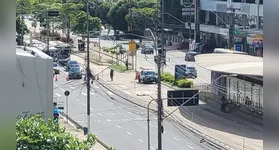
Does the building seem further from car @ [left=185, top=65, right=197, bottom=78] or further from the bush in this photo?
car @ [left=185, top=65, right=197, bottom=78]

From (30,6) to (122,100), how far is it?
7663mm

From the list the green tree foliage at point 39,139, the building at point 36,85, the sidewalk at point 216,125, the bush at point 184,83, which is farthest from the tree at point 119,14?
the green tree foliage at point 39,139

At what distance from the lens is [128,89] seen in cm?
1068

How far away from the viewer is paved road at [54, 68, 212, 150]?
6895mm

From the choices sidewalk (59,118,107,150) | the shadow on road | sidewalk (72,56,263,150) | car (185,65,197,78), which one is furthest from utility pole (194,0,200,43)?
sidewalk (59,118,107,150)

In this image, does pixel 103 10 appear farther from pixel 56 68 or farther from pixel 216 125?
pixel 216 125

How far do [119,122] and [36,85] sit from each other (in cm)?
268

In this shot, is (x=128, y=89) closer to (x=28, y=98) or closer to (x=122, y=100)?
(x=122, y=100)

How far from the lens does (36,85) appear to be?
18.8ft

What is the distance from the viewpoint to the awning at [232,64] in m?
7.93

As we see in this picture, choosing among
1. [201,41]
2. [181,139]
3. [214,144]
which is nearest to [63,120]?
[181,139]

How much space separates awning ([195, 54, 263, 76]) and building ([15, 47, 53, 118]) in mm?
2700

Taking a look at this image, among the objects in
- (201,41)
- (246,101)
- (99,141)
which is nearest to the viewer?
(99,141)

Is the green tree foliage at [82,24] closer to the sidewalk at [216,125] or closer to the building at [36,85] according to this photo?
the sidewalk at [216,125]
